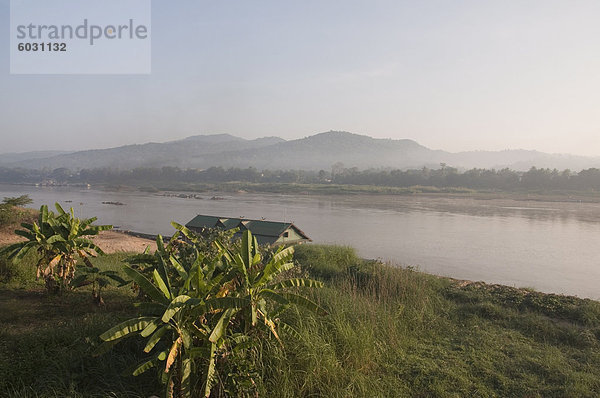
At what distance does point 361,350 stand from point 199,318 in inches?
89.9

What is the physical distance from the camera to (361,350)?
4996 mm

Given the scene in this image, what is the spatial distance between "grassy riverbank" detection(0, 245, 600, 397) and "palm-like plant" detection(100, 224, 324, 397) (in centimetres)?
44

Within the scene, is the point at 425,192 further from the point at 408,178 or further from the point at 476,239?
the point at 476,239

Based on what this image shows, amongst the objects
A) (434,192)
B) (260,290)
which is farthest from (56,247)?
(434,192)

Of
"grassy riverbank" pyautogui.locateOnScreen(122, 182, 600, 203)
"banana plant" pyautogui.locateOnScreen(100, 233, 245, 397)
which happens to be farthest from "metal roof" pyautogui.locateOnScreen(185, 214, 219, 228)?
"grassy riverbank" pyautogui.locateOnScreen(122, 182, 600, 203)

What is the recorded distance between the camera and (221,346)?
12.2 feet

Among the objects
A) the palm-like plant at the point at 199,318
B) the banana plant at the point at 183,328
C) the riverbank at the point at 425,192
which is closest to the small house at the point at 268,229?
the palm-like plant at the point at 199,318

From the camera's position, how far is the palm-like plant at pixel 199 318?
346 cm

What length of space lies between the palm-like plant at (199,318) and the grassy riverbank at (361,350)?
1.43ft

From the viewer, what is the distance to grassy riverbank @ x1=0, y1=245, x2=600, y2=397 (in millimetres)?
3893

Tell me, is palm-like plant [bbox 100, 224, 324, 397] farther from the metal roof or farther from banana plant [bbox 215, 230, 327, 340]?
the metal roof

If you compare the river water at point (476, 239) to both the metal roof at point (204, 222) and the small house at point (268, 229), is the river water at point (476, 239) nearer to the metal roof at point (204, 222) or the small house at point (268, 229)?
the small house at point (268, 229)

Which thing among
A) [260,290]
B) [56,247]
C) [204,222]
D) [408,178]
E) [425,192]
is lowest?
[204,222]

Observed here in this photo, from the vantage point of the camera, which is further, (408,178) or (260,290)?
(408,178)
